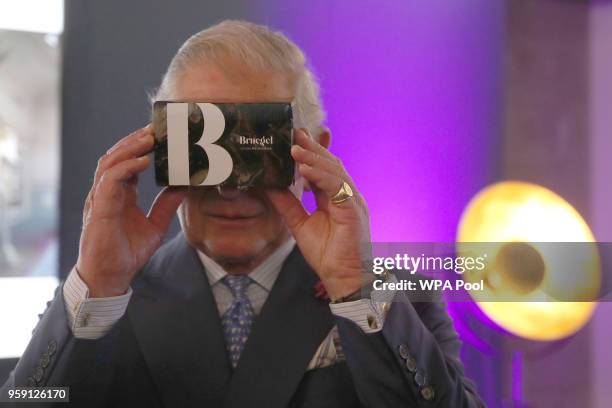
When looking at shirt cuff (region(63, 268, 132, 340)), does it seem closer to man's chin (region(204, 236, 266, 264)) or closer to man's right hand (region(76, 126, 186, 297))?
man's right hand (region(76, 126, 186, 297))

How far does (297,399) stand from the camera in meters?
1.12

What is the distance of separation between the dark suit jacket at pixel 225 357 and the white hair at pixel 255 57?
0.28m

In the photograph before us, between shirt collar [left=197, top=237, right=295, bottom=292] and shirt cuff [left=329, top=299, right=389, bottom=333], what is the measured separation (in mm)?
192

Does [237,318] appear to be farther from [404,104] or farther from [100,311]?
[404,104]

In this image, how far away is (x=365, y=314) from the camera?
3.43 ft

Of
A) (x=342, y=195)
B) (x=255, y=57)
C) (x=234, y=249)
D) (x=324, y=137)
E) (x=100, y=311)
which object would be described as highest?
(x=255, y=57)

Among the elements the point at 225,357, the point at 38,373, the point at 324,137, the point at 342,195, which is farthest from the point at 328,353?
the point at 38,373

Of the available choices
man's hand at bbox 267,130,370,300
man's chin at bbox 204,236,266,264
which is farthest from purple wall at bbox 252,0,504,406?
man's chin at bbox 204,236,266,264

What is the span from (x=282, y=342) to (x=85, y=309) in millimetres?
348

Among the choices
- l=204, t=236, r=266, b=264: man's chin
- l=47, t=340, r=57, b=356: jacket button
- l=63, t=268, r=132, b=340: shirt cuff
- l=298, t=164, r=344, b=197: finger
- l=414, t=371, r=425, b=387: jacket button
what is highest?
l=298, t=164, r=344, b=197: finger

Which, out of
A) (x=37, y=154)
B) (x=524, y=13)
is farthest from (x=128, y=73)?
(x=524, y=13)

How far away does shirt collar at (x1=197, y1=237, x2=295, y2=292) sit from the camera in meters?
1.19

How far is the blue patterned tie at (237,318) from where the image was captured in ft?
3.81

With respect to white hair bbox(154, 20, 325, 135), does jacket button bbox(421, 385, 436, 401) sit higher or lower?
lower
